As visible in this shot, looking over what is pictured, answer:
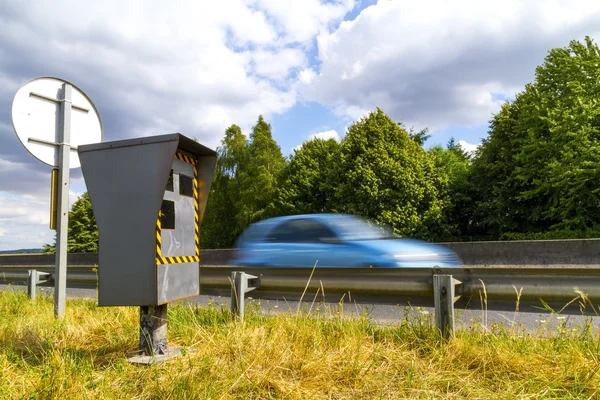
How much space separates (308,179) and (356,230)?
2710 cm

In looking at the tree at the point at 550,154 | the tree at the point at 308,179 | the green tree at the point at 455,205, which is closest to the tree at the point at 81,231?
the tree at the point at 308,179

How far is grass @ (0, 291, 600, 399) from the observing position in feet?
8.95

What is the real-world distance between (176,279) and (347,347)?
4.85 feet

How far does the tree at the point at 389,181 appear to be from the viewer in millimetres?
27734

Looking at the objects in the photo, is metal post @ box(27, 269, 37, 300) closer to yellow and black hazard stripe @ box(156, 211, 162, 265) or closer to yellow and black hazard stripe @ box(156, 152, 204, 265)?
yellow and black hazard stripe @ box(156, 152, 204, 265)

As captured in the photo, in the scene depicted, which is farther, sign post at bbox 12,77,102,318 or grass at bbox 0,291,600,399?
sign post at bbox 12,77,102,318

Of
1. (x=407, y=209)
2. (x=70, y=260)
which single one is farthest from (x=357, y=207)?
(x=70, y=260)

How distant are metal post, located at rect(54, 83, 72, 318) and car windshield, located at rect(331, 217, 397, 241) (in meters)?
5.03

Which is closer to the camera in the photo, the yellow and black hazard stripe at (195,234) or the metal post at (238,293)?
the yellow and black hazard stripe at (195,234)

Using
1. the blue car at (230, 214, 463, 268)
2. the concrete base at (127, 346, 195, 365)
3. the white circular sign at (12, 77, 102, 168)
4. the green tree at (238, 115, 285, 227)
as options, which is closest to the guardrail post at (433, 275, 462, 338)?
the concrete base at (127, 346, 195, 365)

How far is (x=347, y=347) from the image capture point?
338 cm

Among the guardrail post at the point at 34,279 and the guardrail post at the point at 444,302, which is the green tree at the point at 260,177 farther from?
the guardrail post at the point at 444,302

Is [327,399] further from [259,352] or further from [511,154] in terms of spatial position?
[511,154]

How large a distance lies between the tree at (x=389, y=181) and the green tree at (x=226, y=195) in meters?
16.8
